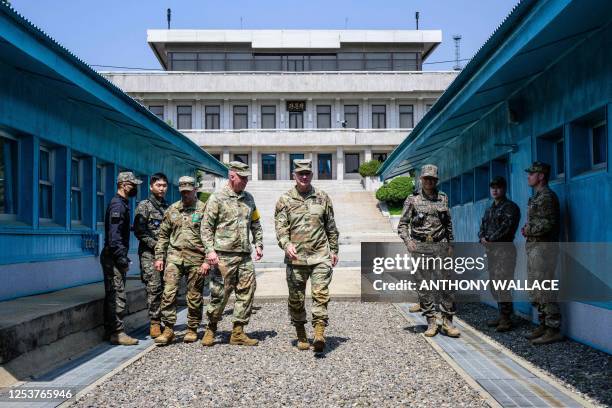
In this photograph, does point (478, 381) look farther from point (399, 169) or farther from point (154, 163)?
point (399, 169)

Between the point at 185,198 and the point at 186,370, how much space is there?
264cm

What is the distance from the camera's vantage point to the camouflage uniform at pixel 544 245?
7.61m

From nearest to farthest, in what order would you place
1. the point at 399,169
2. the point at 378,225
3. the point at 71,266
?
the point at 71,266 < the point at 399,169 < the point at 378,225

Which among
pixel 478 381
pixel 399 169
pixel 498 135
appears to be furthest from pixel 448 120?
pixel 399 169

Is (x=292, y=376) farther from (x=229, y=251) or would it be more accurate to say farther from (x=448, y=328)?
(x=448, y=328)

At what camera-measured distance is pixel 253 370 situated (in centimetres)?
647

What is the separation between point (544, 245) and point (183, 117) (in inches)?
1846

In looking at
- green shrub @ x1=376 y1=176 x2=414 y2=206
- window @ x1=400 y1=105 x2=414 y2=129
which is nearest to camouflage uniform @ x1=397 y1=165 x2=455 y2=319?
green shrub @ x1=376 y1=176 x2=414 y2=206

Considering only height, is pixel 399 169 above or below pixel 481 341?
above

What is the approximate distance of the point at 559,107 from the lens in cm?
822

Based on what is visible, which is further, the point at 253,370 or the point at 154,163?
the point at 154,163

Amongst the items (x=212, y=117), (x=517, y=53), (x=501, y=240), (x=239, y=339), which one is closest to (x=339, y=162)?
(x=212, y=117)

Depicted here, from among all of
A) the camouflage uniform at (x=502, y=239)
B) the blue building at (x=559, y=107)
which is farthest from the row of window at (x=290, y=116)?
the camouflage uniform at (x=502, y=239)

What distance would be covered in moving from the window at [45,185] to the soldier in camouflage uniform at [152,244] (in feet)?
8.63
